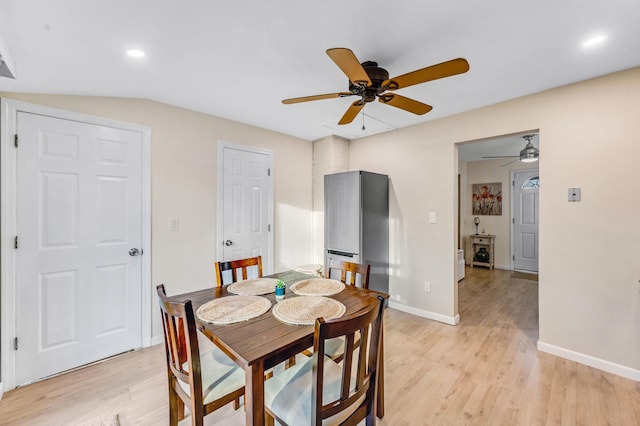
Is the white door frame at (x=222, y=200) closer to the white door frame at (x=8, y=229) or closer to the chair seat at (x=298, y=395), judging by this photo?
the white door frame at (x=8, y=229)

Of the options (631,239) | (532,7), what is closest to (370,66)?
(532,7)

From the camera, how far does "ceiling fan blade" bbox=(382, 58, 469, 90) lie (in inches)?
52.8

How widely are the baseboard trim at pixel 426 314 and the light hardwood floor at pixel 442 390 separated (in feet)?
0.91

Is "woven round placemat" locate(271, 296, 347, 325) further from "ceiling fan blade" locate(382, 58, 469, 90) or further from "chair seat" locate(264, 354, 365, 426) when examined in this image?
"ceiling fan blade" locate(382, 58, 469, 90)

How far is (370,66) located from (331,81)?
1.41 feet

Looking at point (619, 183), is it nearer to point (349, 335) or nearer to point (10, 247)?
point (349, 335)

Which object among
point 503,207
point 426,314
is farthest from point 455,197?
point 503,207

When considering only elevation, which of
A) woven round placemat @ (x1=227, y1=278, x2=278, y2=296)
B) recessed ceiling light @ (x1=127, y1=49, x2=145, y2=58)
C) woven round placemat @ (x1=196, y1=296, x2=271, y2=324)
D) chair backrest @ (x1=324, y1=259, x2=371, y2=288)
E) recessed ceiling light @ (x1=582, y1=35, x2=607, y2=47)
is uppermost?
recessed ceiling light @ (x1=582, y1=35, x2=607, y2=47)

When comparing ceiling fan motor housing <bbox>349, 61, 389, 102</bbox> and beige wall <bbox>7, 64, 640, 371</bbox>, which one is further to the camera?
beige wall <bbox>7, 64, 640, 371</bbox>

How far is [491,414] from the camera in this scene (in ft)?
5.66

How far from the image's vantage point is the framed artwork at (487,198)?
579cm

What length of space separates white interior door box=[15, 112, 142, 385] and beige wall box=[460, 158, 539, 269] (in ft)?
20.1

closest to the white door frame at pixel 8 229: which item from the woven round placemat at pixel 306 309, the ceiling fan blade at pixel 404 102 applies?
the woven round placemat at pixel 306 309

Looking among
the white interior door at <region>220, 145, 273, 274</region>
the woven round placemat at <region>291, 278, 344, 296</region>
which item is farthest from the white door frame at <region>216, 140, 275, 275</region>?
the woven round placemat at <region>291, 278, 344, 296</region>
